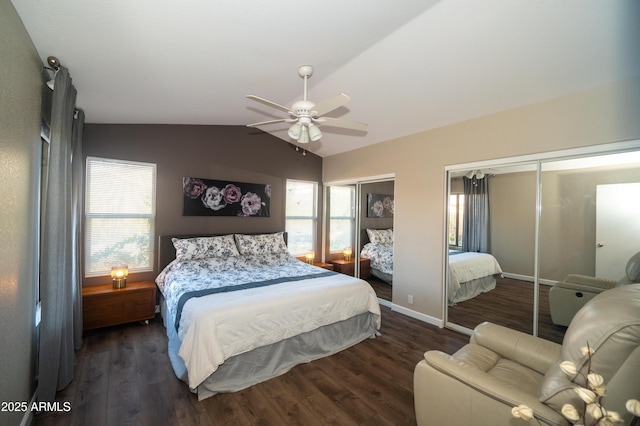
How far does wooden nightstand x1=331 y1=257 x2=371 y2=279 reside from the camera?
16.4 feet

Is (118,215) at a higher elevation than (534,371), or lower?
higher

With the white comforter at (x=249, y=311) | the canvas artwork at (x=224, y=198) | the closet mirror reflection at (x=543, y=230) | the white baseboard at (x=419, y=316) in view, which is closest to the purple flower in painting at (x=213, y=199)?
the canvas artwork at (x=224, y=198)

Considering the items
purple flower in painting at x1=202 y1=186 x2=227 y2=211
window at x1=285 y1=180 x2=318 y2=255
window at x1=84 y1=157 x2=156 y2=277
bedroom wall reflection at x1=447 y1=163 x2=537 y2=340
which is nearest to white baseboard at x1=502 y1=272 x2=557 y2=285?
bedroom wall reflection at x1=447 y1=163 x2=537 y2=340

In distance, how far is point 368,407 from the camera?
205 cm

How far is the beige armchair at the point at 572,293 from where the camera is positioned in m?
2.52

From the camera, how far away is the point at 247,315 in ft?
7.35

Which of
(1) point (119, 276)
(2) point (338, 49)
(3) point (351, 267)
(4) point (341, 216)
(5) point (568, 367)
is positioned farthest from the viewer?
(4) point (341, 216)

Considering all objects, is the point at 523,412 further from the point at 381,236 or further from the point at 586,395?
the point at 381,236

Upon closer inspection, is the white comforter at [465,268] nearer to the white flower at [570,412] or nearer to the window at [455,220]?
the window at [455,220]

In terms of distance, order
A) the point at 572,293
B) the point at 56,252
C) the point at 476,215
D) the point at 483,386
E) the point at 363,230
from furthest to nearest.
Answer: the point at 363,230
the point at 476,215
the point at 572,293
the point at 56,252
the point at 483,386

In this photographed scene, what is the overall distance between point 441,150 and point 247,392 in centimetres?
350

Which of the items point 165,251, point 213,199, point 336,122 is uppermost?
point 336,122

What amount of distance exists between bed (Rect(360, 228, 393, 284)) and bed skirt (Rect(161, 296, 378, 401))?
1459mm

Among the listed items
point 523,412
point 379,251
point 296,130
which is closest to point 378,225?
point 379,251
